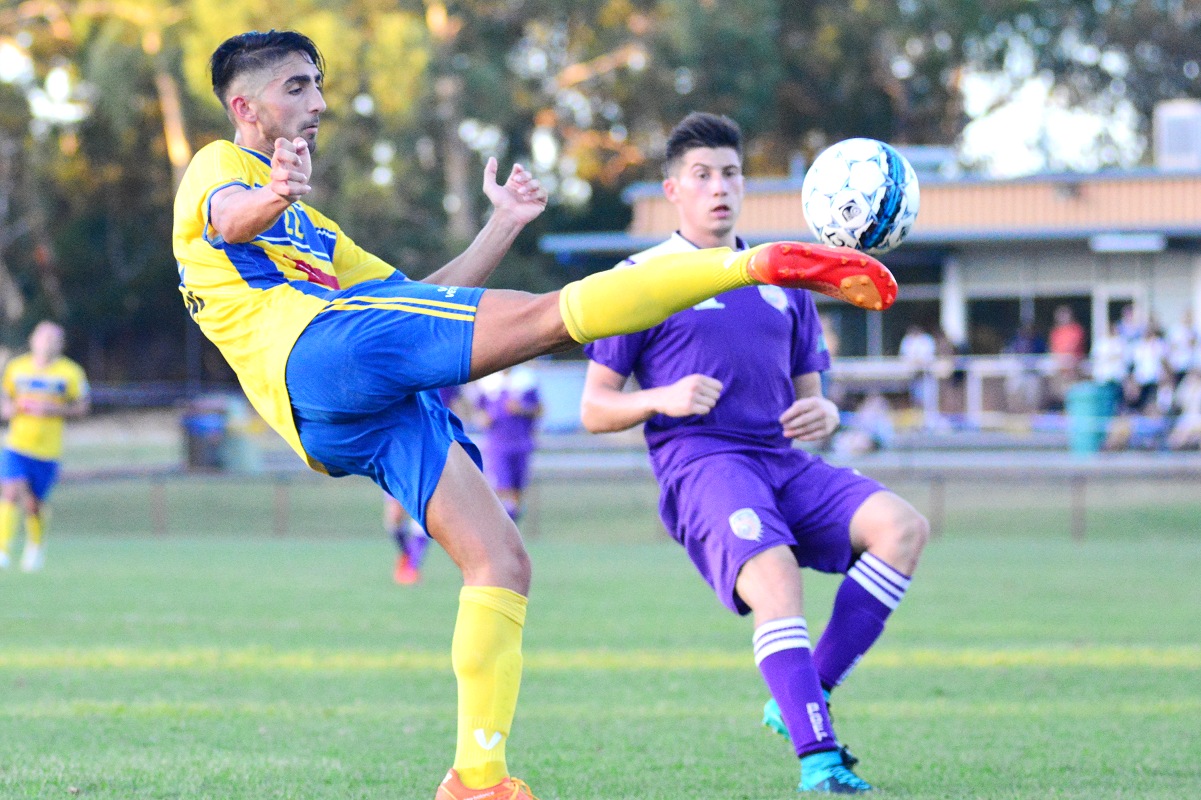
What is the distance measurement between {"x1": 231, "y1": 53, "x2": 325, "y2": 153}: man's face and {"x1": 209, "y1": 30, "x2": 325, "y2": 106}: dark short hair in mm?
20

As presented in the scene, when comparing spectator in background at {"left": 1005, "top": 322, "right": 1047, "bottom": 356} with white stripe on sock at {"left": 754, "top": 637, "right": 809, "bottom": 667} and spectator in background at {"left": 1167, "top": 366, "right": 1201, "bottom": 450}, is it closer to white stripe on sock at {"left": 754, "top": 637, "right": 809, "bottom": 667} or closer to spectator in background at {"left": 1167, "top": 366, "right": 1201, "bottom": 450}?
spectator in background at {"left": 1167, "top": 366, "right": 1201, "bottom": 450}

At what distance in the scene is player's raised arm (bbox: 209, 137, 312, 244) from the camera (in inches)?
152

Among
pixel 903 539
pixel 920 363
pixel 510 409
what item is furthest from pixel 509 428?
pixel 920 363

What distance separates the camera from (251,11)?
3475 centimetres

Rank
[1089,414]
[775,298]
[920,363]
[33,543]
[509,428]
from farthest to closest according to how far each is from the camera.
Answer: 1. [920,363]
2. [1089,414]
3. [509,428]
4. [33,543]
5. [775,298]

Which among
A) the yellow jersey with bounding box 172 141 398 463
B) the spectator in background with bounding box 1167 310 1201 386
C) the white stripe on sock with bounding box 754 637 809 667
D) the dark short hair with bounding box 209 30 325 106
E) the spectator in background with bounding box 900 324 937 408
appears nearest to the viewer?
the yellow jersey with bounding box 172 141 398 463

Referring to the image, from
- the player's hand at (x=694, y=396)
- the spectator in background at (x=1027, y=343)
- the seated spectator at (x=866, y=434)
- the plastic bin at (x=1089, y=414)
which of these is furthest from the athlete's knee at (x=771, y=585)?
the spectator in background at (x=1027, y=343)

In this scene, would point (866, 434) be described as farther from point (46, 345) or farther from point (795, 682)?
point (795, 682)

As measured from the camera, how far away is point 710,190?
5.48m

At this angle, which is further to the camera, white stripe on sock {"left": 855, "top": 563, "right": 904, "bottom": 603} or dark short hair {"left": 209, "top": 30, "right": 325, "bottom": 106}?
white stripe on sock {"left": 855, "top": 563, "right": 904, "bottom": 603}

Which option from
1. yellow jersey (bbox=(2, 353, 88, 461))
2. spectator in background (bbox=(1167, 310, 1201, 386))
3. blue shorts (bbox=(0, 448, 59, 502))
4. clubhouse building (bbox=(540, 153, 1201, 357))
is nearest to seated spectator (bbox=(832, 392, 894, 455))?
spectator in background (bbox=(1167, 310, 1201, 386))

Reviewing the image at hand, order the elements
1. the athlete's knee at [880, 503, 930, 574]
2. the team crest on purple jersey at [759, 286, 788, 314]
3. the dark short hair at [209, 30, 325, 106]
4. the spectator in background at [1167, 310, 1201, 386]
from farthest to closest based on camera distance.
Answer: the spectator in background at [1167, 310, 1201, 386] → the team crest on purple jersey at [759, 286, 788, 314] → the athlete's knee at [880, 503, 930, 574] → the dark short hair at [209, 30, 325, 106]

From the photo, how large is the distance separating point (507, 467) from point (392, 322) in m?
11.3

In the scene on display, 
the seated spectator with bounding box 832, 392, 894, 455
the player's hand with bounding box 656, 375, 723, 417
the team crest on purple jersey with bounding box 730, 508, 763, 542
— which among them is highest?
the player's hand with bounding box 656, 375, 723, 417
